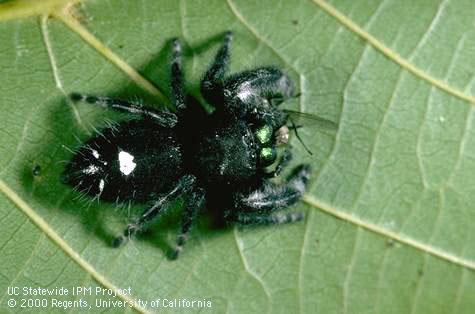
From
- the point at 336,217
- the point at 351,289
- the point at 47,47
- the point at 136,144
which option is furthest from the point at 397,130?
the point at 47,47

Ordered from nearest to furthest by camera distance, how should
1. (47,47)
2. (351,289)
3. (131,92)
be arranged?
(47,47) < (131,92) < (351,289)

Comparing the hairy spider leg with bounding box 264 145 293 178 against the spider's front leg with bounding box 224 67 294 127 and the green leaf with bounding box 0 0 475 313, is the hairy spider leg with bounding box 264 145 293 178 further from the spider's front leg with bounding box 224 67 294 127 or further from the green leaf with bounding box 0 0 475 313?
the spider's front leg with bounding box 224 67 294 127

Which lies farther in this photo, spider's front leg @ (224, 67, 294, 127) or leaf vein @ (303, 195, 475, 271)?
leaf vein @ (303, 195, 475, 271)

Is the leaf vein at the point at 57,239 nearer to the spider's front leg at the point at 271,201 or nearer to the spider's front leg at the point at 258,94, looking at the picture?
the spider's front leg at the point at 271,201

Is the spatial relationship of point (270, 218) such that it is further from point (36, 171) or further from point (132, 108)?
point (36, 171)

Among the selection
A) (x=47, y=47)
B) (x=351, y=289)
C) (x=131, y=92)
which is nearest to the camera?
(x=47, y=47)

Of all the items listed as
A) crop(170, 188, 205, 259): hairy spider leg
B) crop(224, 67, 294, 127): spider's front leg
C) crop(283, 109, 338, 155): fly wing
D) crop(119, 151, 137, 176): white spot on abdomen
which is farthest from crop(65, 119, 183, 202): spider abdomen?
crop(283, 109, 338, 155): fly wing

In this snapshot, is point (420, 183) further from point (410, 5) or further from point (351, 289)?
point (410, 5)
